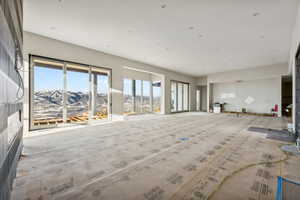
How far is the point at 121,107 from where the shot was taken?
7363 millimetres

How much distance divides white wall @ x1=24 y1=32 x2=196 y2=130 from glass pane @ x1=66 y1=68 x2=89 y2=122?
60 centimetres

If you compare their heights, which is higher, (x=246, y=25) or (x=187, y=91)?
(x=246, y=25)

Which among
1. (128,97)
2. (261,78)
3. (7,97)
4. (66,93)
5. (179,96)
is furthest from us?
(179,96)

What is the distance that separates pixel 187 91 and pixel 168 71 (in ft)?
11.2

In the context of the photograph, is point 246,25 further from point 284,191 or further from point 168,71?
point 168,71

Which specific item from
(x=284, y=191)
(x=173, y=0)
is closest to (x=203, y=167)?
(x=284, y=191)

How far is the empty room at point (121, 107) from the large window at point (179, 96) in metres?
3.72

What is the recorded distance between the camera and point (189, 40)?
5324mm

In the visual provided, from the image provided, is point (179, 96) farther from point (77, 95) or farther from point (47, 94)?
point (47, 94)

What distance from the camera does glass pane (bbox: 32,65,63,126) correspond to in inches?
196

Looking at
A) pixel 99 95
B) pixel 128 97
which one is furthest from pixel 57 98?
pixel 128 97

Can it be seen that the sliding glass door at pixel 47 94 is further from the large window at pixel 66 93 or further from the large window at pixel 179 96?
the large window at pixel 179 96

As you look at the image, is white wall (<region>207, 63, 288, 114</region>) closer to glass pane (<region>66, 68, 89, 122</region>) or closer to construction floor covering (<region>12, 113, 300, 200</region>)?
construction floor covering (<region>12, 113, 300, 200</region>)

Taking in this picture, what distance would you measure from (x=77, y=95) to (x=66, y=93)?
1.43ft
